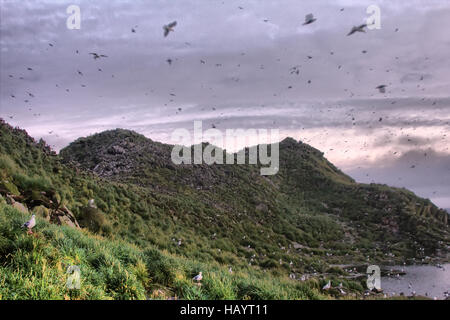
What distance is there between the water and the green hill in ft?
8.21

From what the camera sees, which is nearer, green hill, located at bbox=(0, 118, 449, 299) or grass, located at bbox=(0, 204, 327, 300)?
grass, located at bbox=(0, 204, 327, 300)

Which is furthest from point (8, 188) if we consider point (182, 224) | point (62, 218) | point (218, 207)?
point (218, 207)

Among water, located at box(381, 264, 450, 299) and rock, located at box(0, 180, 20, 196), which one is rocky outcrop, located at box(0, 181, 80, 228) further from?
water, located at box(381, 264, 450, 299)

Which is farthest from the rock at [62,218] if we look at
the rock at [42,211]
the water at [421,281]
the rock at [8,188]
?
the water at [421,281]

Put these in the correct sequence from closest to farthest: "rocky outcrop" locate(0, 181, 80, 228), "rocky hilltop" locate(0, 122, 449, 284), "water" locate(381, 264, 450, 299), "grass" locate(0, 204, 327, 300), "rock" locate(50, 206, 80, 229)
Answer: "grass" locate(0, 204, 327, 300) < "rocky outcrop" locate(0, 181, 80, 228) < "rock" locate(50, 206, 80, 229) < "water" locate(381, 264, 450, 299) < "rocky hilltop" locate(0, 122, 449, 284)

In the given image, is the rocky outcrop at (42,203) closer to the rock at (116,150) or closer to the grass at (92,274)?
the grass at (92,274)

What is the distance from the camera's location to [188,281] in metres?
8.53

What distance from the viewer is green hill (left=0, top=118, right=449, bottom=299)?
7891 mm

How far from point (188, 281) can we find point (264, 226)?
24.1 metres

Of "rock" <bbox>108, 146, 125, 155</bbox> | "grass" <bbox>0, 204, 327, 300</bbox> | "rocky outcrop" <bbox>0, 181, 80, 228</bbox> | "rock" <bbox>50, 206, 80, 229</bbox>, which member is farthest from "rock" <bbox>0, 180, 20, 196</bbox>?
"rock" <bbox>108, 146, 125, 155</bbox>

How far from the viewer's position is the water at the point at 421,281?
16.9 metres

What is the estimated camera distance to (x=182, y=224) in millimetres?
24359

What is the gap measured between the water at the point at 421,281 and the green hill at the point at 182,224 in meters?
2.50
